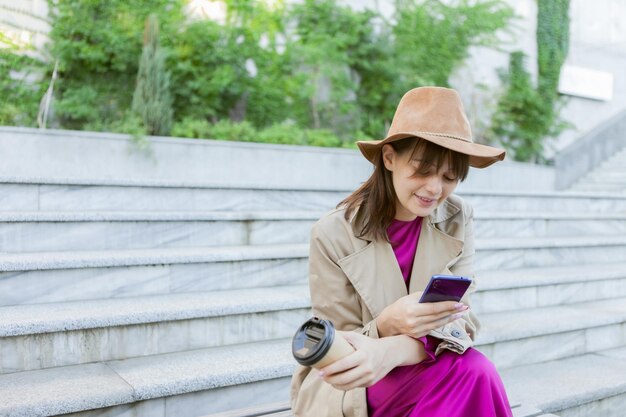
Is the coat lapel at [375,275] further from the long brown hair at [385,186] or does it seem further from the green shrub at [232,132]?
the green shrub at [232,132]

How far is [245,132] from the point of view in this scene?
5977 mm

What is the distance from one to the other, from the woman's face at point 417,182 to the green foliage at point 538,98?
755cm

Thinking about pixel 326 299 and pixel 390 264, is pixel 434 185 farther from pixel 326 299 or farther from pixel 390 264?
pixel 326 299

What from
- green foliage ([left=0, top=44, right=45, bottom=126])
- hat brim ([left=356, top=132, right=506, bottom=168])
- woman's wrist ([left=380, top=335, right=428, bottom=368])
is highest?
green foliage ([left=0, top=44, right=45, bottom=126])

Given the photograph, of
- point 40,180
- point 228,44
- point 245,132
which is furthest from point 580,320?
point 228,44

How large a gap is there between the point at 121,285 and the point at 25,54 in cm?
383

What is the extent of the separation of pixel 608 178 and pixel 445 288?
788 cm

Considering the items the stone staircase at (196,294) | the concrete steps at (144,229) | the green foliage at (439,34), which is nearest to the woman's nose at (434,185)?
the stone staircase at (196,294)

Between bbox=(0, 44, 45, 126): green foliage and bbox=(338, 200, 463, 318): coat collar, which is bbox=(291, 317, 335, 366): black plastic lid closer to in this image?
bbox=(338, 200, 463, 318): coat collar

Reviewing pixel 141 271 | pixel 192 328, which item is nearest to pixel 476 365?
pixel 192 328

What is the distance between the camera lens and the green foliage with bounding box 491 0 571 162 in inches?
350

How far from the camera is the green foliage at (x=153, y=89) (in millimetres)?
5590

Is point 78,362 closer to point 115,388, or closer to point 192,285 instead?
point 115,388

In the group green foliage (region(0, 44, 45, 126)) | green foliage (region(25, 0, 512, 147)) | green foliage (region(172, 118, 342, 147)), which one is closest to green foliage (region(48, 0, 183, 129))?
green foliage (region(25, 0, 512, 147))
